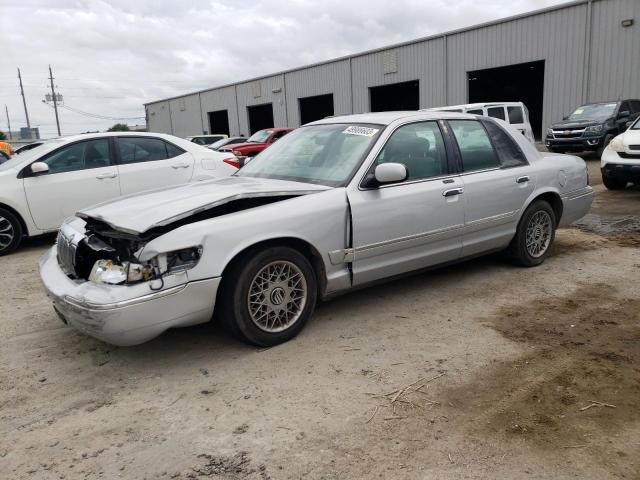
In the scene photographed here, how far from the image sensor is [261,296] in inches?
145

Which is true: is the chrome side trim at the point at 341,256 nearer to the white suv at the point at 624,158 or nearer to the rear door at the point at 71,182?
the rear door at the point at 71,182

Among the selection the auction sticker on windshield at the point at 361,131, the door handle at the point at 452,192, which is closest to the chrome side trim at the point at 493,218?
the door handle at the point at 452,192

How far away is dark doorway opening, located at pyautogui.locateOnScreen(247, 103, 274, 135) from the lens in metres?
39.5

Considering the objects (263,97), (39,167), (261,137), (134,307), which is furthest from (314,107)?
(134,307)

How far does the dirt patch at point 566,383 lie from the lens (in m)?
2.73

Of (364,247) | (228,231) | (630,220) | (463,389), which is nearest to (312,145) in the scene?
Answer: (364,247)

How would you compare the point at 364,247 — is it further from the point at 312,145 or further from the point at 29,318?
the point at 29,318

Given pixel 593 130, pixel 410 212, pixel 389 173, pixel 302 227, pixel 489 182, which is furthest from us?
pixel 593 130

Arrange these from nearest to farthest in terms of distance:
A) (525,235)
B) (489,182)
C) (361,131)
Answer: (361,131)
(489,182)
(525,235)

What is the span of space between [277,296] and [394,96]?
31.7 m

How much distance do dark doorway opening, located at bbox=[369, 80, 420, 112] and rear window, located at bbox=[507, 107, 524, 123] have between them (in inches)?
500

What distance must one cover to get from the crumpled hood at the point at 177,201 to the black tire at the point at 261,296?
44cm

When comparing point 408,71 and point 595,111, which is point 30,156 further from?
point 408,71

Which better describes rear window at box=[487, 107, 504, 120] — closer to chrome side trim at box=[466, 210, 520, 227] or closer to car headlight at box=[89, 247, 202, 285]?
chrome side trim at box=[466, 210, 520, 227]
